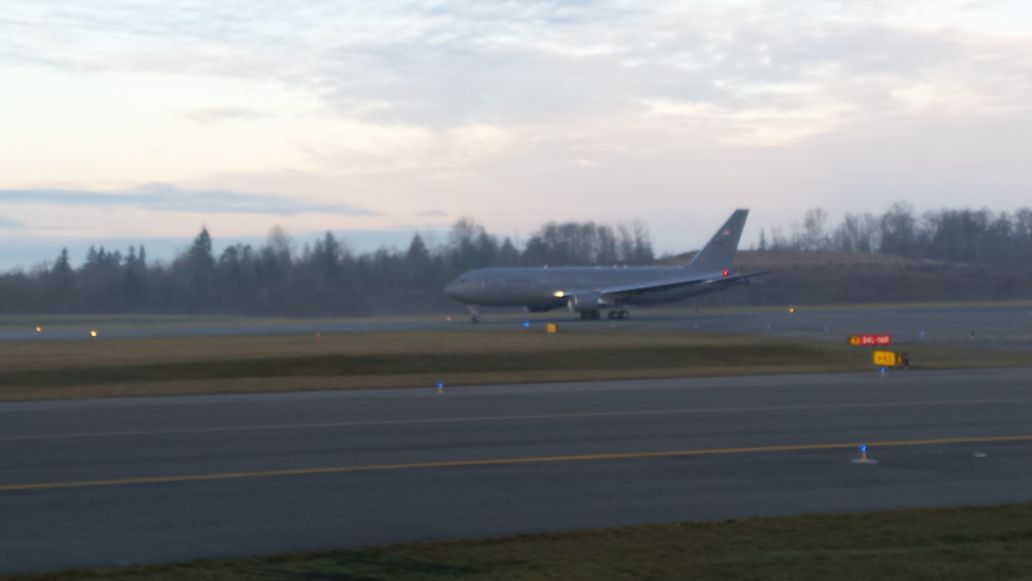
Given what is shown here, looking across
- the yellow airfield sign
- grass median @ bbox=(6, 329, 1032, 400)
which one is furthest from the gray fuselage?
the yellow airfield sign

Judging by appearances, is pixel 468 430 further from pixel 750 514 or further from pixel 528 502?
pixel 750 514

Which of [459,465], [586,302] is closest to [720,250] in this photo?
[586,302]

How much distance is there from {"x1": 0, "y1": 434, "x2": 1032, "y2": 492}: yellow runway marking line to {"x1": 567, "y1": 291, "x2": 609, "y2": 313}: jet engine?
136 ft

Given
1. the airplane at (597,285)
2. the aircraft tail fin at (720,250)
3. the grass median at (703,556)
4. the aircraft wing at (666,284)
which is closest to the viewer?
the grass median at (703,556)

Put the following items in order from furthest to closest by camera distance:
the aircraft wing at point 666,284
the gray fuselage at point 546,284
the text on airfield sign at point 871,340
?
the gray fuselage at point 546,284 → the aircraft wing at point 666,284 → the text on airfield sign at point 871,340

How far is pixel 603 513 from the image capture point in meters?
10.9

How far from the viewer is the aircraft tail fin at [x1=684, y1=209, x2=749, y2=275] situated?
203 ft

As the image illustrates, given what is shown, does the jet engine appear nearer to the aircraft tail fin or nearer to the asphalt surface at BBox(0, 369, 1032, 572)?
the aircraft tail fin

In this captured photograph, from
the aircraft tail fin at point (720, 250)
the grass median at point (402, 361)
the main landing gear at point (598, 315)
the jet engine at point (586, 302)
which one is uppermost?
the aircraft tail fin at point (720, 250)

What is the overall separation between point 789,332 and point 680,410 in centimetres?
2671

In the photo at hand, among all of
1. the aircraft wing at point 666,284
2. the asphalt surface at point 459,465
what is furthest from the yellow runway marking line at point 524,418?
the aircraft wing at point 666,284

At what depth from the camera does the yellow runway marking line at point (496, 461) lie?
41.9ft

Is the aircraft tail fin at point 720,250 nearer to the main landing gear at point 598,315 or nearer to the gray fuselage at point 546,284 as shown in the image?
the gray fuselage at point 546,284

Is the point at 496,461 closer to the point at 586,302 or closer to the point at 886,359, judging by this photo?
the point at 886,359
